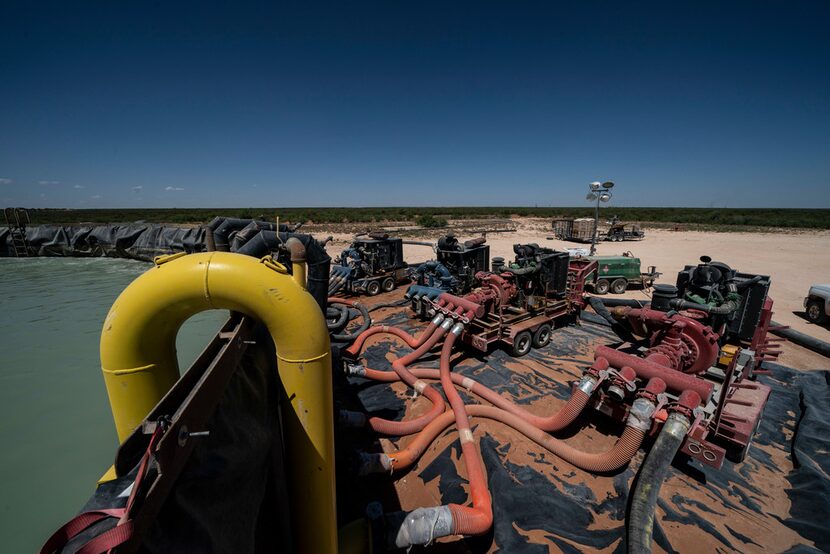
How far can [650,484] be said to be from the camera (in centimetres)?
395

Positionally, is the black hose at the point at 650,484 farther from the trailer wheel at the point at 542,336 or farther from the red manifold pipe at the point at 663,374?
the trailer wheel at the point at 542,336

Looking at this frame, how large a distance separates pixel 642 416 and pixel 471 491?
2464 millimetres

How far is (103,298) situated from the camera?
14.3 metres

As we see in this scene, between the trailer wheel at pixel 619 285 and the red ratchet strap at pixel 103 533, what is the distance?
17.5m

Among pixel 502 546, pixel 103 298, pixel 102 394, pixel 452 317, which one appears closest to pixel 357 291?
pixel 452 317

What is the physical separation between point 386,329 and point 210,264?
23.5 feet

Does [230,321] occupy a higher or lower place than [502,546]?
higher

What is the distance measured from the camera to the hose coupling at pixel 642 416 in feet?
14.4

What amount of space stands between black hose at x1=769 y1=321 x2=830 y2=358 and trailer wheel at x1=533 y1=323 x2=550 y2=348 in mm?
5886

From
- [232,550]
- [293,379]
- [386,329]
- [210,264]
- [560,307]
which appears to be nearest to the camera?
[232,550]

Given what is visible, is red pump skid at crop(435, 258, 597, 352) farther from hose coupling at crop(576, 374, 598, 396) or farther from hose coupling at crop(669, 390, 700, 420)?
hose coupling at crop(669, 390, 700, 420)

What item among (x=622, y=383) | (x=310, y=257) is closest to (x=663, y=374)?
(x=622, y=383)

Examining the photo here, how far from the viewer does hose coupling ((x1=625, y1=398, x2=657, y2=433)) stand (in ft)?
14.4

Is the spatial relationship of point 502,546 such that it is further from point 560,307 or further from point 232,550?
point 560,307
